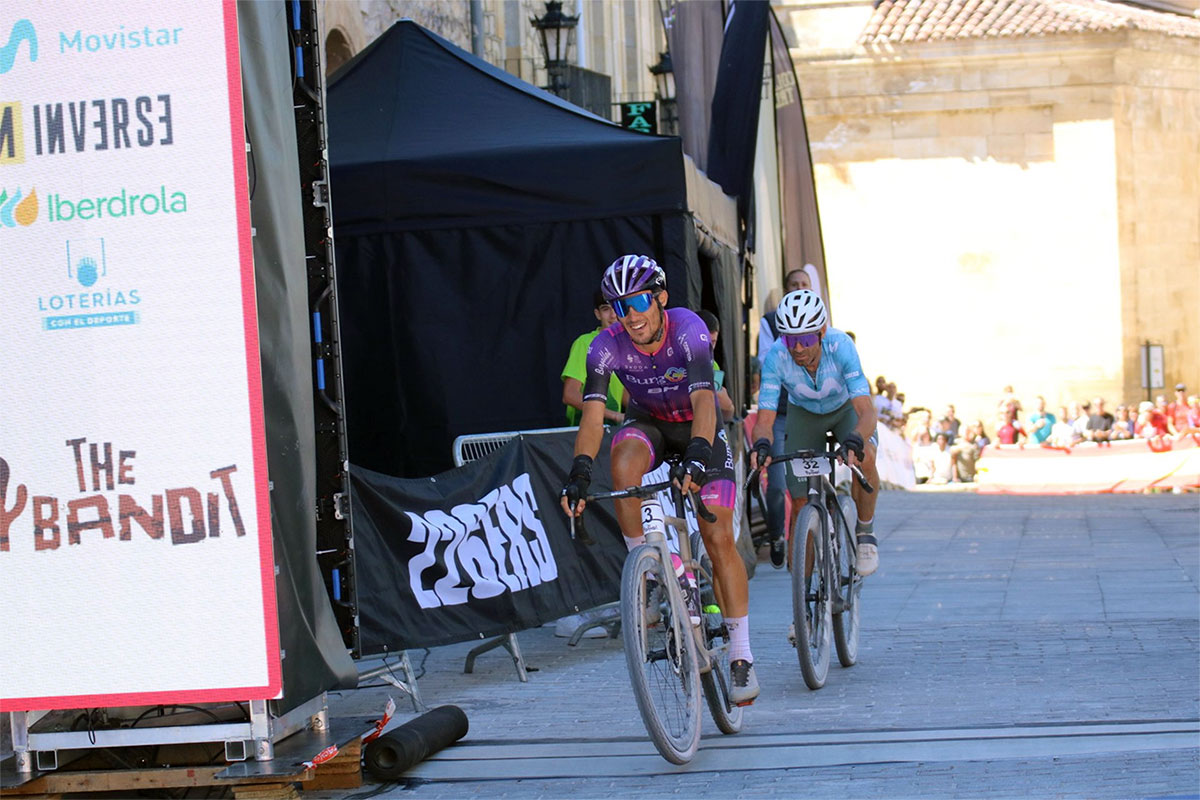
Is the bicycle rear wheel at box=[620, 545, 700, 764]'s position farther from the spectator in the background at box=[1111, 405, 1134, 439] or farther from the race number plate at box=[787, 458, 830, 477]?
the spectator in the background at box=[1111, 405, 1134, 439]

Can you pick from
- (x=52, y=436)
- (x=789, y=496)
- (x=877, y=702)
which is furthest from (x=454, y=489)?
(x=52, y=436)

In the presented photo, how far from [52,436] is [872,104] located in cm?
3823

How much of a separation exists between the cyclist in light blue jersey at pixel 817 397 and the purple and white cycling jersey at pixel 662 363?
1.18m

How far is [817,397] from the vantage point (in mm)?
8867

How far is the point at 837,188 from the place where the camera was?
42.4 meters

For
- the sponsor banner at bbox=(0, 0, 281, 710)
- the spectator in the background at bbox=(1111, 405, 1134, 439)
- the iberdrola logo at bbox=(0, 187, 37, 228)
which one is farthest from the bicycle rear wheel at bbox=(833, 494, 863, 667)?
the spectator in the background at bbox=(1111, 405, 1134, 439)

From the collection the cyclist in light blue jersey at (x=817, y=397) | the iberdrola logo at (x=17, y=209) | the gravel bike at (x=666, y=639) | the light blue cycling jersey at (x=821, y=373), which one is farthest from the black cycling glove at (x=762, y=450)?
the iberdrola logo at (x=17, y=209)

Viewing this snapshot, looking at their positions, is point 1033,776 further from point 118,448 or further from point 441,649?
point 441,649

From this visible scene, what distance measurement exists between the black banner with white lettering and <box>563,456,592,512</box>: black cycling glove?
5.17 ft

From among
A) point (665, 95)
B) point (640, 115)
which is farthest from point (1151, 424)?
point (640, 115)

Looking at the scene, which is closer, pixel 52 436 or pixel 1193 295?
pixel 52 436

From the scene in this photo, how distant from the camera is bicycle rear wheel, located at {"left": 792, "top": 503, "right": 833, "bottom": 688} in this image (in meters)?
7.90

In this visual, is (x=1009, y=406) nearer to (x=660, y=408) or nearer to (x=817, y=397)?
(x=817, y=397)

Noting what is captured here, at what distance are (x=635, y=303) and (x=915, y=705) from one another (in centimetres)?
236
